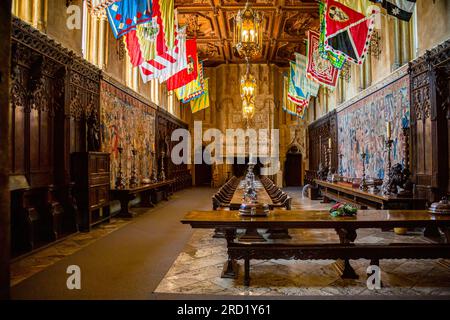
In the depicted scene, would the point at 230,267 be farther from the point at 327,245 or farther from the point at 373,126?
the point at 373,126

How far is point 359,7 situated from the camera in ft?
27.9

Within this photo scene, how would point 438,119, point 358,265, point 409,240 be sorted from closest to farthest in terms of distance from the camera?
point 358,265, point 409,240, point 438,119

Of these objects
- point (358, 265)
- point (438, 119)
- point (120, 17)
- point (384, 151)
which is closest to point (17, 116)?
point (120, 17)

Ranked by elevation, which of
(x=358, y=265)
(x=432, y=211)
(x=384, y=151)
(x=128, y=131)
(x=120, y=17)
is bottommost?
(x=358, y=265)

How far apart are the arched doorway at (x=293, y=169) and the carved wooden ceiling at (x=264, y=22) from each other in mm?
7185

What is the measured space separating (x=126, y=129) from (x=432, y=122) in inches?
375

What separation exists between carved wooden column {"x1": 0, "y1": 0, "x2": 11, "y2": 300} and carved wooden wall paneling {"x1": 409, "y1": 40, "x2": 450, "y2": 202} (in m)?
8.01

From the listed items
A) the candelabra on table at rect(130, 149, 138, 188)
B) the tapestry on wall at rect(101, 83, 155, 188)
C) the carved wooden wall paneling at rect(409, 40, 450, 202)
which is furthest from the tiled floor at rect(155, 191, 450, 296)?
the candelabra on table at rect(130, 149, 138, 188)

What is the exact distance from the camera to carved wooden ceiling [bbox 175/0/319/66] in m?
15.0

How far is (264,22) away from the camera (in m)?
16.8

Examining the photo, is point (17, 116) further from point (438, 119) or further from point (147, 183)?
point (438, 119)

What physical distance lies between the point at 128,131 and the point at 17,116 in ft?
20.2

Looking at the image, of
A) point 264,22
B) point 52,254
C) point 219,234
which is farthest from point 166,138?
point 52,254

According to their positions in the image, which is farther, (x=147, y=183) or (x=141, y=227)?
(x=147, y=183)
